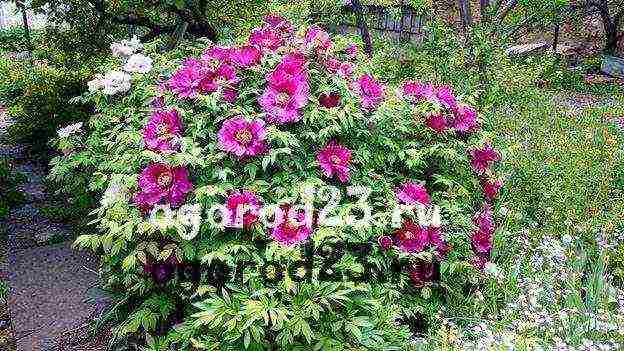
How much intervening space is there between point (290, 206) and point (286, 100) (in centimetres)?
43

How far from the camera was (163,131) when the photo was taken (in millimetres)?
2580

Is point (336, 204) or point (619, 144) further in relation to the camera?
point (619, 144)

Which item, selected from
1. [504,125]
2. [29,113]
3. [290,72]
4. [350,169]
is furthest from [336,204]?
[29,113]

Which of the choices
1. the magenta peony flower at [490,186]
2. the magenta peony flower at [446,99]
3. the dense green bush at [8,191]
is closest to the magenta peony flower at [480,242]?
the magenta peony flower at [490,186]

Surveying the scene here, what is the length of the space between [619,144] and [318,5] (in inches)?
132

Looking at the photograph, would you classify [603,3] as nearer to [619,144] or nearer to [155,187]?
[619,144]

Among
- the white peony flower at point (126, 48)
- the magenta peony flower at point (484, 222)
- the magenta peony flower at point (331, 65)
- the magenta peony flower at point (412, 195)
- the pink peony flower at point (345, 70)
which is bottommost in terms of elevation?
the magenta peony flower at point (484, 222)

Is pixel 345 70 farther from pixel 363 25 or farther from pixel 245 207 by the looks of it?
pixel 363 25

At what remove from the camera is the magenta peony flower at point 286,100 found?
2.51 metres

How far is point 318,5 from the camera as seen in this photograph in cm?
681

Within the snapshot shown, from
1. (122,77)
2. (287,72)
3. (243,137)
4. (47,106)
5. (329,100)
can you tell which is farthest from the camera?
(47,106)

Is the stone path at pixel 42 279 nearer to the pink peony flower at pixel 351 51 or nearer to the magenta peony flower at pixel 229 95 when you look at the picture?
the magenta peony flower at pixel 229 95

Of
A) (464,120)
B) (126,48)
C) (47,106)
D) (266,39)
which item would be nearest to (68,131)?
(126,48)

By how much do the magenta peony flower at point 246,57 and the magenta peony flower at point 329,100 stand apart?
31 cm
